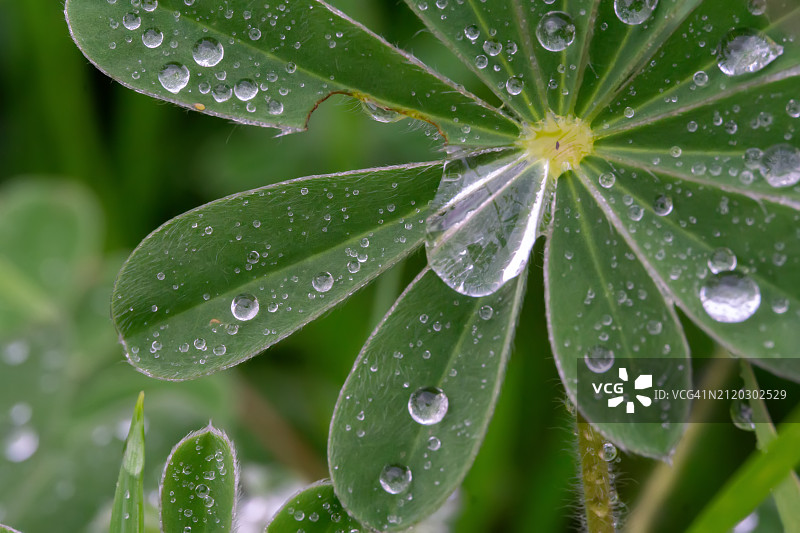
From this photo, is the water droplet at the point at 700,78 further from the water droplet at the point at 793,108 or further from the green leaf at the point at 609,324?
the green leaf at the point at 609,324

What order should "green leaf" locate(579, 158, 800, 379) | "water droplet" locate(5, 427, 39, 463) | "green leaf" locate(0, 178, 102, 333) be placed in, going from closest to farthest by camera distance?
"green leaf" locate(579, 158, 800, 379)
"water droplet" locate(5, 427, 39, 463)
"green leaf" locate(0, 178, 102, 333)

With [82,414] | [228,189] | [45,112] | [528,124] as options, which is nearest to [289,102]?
[528,124]

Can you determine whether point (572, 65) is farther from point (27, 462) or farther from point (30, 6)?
point (30, 6)

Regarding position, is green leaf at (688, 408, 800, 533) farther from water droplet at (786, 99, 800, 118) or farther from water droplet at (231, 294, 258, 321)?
water droplet at (231, 294, 258, 321)

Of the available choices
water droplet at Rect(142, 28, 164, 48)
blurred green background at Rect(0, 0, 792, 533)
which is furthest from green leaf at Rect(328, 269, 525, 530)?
blurred green background at Rect(0, 0, 792, 533)

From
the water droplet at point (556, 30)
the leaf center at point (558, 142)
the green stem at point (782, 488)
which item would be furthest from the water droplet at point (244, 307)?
the green stem at point (782, 488)

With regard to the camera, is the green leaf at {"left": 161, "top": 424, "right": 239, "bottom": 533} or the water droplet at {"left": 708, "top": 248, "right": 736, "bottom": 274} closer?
the water droplet at {"left": 708, "top": 248, "right": 736, "bottom": 274}

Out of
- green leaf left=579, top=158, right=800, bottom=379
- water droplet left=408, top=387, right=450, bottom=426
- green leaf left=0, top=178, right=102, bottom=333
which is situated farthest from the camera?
green leaf left=0, top=178, right=102, bottom=333
